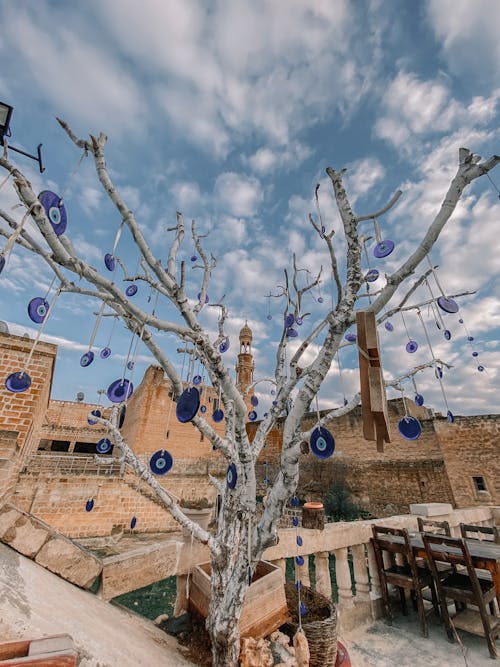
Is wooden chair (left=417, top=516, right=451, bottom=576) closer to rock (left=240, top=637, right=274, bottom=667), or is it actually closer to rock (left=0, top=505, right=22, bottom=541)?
rock (left=240, top=637, right=274, bottom=667)

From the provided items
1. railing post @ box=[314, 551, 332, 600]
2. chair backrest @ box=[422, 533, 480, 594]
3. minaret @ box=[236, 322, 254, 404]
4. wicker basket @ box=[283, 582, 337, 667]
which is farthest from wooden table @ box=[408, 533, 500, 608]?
minaret @ box=[236, 322, 254, 404]

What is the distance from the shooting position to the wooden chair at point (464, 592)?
338 cm

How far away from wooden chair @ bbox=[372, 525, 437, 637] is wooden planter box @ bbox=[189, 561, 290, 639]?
2262 mm

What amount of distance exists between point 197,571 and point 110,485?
1035cm

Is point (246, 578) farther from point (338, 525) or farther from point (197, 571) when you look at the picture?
point (338, 525)

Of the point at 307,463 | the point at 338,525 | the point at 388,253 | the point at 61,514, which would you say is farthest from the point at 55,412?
the point at 388,253

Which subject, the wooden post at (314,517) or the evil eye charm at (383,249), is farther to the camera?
the wooden post at (314,517)

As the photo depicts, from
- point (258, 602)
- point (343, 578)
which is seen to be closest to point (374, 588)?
point (343, 578)

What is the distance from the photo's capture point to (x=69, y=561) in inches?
92.7

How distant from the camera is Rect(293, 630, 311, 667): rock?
6.68ft

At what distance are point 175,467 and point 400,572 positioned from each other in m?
17.3

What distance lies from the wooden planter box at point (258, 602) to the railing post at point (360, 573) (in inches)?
81.7

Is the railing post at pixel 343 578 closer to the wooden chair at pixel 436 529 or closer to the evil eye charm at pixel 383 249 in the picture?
the wooden chair at pixel 436 529

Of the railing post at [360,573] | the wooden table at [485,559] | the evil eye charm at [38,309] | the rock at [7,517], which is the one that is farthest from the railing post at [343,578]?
the evil eye charm at [38,309]
